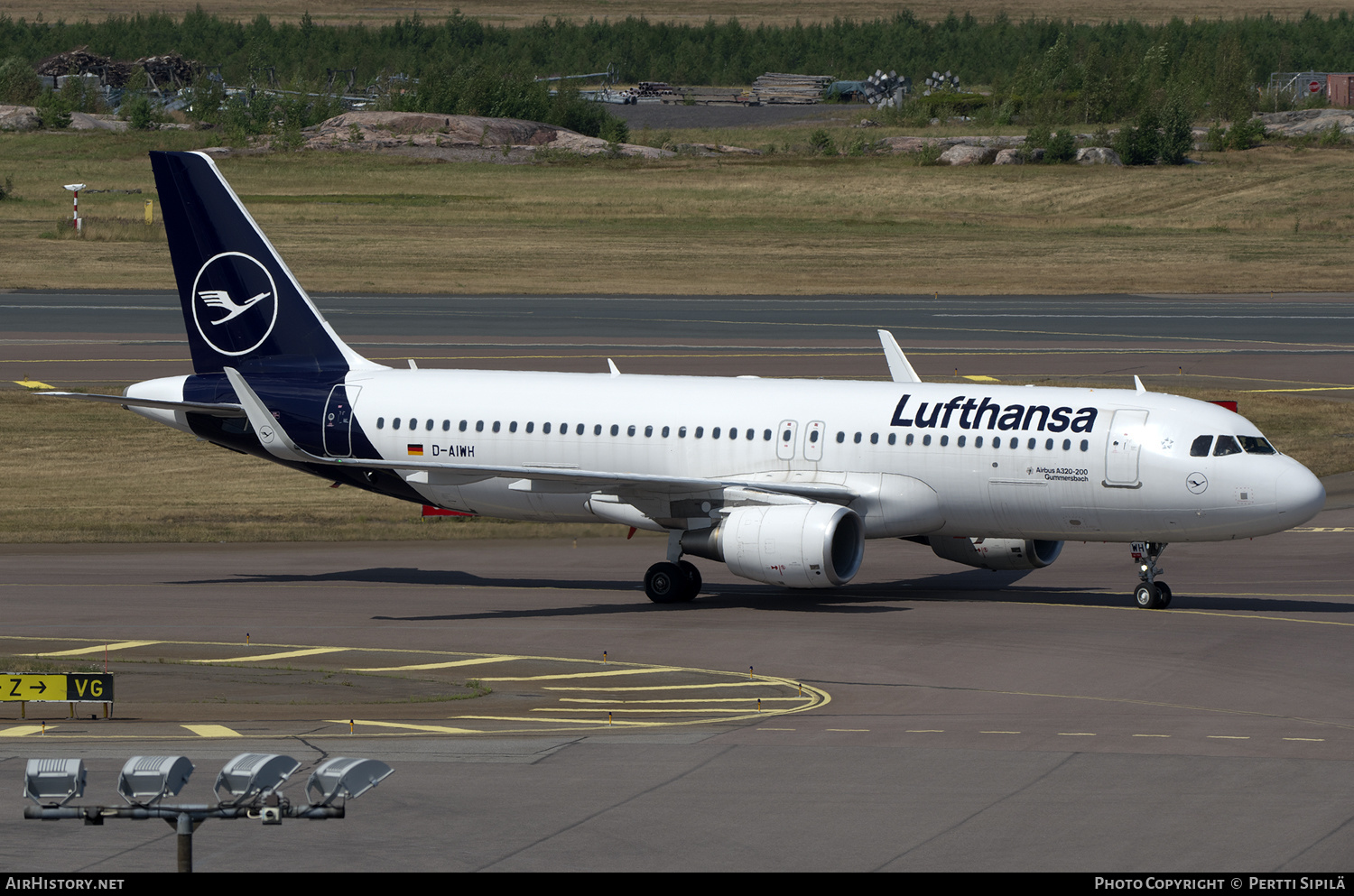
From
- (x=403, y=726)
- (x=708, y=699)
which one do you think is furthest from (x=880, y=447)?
(x=403, y=726)

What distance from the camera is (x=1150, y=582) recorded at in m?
38.4

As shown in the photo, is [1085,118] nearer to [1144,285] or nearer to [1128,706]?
[1144,285]

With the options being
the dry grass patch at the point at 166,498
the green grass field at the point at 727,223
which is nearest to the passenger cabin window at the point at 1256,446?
the dry grass patch at the point at 166,498

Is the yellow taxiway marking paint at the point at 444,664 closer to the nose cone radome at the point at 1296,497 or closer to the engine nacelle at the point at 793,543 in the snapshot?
the engine nacelle at the point at 793,543

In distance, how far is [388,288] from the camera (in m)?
104

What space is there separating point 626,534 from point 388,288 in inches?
2261

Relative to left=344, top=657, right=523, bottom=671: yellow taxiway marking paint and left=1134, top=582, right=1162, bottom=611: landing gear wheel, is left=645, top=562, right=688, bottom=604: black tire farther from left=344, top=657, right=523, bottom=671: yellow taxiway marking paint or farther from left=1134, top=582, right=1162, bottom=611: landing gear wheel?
left=1134, top=582, right=1162, bottom=611: landing gear wheel

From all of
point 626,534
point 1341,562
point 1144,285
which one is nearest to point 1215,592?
point 1341,562

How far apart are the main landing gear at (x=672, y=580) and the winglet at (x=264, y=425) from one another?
325 inches

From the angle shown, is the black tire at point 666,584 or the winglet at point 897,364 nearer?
the black tire at point 666,584

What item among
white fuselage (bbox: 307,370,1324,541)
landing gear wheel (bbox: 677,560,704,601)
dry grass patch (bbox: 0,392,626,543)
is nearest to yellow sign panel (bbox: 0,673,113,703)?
white fuselage (bbox: 307,370,1324,541)

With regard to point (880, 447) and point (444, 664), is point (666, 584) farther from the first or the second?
point (444, 664)

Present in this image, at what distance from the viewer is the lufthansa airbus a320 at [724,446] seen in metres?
37.5

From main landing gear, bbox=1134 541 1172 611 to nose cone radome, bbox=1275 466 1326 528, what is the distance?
2.77m
